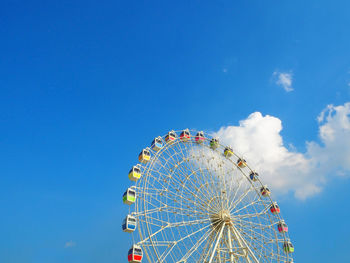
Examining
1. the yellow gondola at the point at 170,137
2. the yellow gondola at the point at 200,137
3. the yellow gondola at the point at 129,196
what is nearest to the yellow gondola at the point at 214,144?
the yellow gondola at the point at 200,137

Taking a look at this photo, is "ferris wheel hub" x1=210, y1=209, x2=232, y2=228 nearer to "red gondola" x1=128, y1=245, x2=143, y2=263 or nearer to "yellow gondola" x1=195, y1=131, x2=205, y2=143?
"yellow gondola" x1=195, y1=131, x2=205, y2=143

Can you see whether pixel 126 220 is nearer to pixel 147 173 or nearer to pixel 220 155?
pixel 147 173

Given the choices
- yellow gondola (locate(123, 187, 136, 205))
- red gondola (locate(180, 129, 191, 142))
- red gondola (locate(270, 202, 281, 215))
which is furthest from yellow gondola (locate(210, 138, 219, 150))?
yellow gondola (locate(123, 187, 136, 205))

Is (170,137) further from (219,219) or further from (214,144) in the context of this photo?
(219,219)

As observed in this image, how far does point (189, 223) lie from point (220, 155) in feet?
33.1

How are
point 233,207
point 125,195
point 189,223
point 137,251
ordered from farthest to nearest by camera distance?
point 233,207, point 189,223, point 125,195, point 137,251

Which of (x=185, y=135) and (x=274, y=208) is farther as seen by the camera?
(x=274, y=208)

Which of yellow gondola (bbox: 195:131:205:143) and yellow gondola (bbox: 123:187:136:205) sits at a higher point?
yellow gondola (bbox: 195:131:205:143)

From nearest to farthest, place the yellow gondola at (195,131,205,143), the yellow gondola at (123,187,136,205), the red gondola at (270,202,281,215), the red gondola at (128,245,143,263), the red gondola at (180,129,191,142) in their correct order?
the red gondola at (128,245,143,263)
the yellow gondola at (123,187,136,205)
the red gondola at (180,129,191,142)
the red gondola at (270,202,281,215)
the yellow gondola at (195,131,205,143)

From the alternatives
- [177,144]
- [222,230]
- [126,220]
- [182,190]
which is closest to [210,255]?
[222,230]

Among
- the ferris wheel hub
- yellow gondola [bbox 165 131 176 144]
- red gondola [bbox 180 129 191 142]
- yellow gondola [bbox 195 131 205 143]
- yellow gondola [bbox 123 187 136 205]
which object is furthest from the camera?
yellow gondola [bbox 195 131 205 143]

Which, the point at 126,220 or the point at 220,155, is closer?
the point at 126,220

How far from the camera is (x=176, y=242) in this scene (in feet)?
84.1

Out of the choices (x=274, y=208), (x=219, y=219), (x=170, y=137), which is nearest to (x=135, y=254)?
(x=219, y=219)
